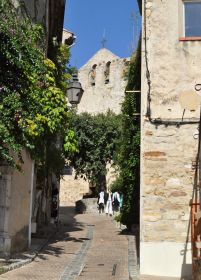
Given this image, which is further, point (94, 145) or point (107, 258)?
point (94, 145)

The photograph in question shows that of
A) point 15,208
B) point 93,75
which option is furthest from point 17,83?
point 93,75

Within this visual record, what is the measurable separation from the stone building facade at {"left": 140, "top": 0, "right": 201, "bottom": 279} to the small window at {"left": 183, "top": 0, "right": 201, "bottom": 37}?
6 centimetres

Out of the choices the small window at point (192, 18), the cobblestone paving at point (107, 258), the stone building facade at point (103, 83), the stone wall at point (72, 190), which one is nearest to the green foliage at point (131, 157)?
the cobblestone paving at point (107, 258)

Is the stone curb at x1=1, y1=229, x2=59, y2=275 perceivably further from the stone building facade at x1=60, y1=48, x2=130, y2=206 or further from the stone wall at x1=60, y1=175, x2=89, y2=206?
the stone building facade at x1=60, y1=48, x2=130, y2=206

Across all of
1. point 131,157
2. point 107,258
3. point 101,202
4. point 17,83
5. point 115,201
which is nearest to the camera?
point 17,83

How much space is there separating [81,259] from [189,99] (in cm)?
444

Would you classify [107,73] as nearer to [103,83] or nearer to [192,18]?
[103,83]

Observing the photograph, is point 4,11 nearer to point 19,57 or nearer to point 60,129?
point 19,57

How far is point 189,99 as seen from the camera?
9906mm

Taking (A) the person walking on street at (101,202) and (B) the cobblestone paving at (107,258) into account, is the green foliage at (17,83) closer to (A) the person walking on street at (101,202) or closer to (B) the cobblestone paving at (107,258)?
(B) the cobblestone paving at (107,258)

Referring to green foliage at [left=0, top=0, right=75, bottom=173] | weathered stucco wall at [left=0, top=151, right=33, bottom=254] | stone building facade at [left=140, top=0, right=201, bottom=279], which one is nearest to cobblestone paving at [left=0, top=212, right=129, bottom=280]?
weathered stucco wall at [left=0, top=151, right=33, bottom=254]

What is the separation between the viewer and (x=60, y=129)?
1338 centimetres

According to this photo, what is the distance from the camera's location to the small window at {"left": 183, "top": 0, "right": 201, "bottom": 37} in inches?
402

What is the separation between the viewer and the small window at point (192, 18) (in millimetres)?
10211
